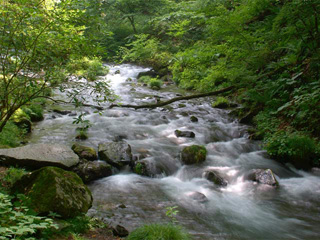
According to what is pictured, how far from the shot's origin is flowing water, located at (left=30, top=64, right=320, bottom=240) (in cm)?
429

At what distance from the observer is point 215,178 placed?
19.6 ft

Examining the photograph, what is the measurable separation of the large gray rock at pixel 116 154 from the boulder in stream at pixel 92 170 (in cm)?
26

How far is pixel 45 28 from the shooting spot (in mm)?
3795

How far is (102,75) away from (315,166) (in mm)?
17820

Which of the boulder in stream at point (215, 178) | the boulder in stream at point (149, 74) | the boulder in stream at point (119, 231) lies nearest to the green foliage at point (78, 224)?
the boulder in stream at point (119, 231)

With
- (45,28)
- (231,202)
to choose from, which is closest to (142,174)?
(231,202)

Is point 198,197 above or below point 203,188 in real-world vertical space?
below

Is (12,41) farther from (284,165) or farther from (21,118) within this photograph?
(284,165)

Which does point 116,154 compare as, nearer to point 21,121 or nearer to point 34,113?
point 21,121

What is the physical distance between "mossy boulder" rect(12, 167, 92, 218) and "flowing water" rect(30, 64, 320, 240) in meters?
0.83

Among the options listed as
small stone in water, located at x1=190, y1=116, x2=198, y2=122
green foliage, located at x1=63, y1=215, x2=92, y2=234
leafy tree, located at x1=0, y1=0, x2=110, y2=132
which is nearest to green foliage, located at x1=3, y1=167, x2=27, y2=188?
leafy tree, located at x1=0, y1=0, x2=110, y2=132

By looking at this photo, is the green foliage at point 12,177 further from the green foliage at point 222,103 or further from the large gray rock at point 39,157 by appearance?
the green foliage at point 222,103

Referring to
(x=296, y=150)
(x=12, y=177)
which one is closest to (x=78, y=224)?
(x=12, y=177)

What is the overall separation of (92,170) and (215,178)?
3.15 m
